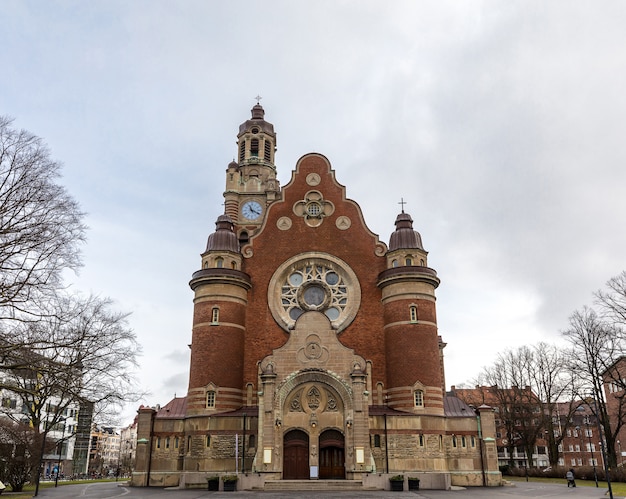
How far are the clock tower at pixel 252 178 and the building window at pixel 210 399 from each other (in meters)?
17.1

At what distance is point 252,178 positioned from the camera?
55375mm

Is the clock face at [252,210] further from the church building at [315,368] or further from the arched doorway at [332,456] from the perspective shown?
the arched doorway at [332,456]

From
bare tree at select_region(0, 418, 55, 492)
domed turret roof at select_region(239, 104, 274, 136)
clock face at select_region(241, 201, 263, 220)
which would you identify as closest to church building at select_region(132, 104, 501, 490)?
bare tree at select_region(0, 418, 55, 492)

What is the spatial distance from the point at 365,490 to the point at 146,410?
678 inches

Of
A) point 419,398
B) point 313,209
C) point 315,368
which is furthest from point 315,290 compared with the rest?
point 419,398

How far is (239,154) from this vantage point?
191 feet

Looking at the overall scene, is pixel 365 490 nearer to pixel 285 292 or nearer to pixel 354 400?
pixel 354 400

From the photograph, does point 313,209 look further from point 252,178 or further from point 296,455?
point 296,455

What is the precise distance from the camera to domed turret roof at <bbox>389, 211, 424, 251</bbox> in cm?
4340

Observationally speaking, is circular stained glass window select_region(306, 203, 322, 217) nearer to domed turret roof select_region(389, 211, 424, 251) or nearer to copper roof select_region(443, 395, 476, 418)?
domed turret roof select_region(389, 211, 424, 251)

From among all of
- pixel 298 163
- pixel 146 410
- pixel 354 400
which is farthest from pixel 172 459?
pixel 298 163

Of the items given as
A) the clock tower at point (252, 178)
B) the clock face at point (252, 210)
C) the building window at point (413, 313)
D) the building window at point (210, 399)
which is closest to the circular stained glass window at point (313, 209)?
the clock tower at point (252, 178)

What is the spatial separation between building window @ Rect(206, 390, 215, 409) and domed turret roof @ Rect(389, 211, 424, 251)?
56.5 feet

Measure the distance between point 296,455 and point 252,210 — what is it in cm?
2587
